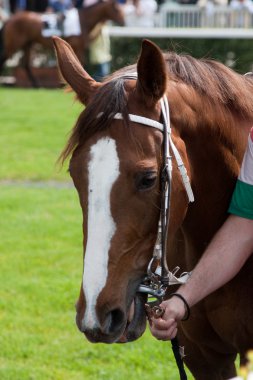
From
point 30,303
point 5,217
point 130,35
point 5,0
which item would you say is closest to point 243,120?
point 30,303

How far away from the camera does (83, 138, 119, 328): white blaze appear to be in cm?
277

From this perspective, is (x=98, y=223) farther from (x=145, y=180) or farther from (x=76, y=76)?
(x=76, y=76)

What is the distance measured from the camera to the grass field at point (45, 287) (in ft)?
16.2

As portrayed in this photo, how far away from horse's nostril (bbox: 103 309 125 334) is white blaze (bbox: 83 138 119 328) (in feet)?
0.15

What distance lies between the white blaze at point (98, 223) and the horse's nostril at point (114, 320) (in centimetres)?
5

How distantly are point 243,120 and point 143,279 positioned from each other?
87 cm

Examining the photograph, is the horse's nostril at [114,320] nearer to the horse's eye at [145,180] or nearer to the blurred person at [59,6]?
the horse's eye at [145,180]

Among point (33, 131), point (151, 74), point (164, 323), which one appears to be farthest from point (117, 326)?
point (33, 131)

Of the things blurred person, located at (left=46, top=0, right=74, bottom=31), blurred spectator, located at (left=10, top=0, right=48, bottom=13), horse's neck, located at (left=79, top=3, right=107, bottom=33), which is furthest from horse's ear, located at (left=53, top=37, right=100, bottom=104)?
blurred spectator, located at (left=10, top=0, right=48, bottom=13)

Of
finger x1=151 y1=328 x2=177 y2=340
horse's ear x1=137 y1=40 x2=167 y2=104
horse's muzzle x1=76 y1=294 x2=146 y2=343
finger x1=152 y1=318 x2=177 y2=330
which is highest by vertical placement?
horse's ear x1=137 y1=40 x2=167 y2=104

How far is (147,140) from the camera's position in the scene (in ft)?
9.52

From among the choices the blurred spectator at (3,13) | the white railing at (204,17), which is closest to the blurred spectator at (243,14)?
the white railing at (204,17)

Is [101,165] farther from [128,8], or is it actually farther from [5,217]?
[128,8]

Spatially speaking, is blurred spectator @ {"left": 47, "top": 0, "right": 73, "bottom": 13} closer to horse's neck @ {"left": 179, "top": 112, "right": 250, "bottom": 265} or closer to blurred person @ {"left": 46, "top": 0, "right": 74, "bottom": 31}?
blurred person @ {"left": 46, "top": 0, "right": 74, "bottom": 31}
